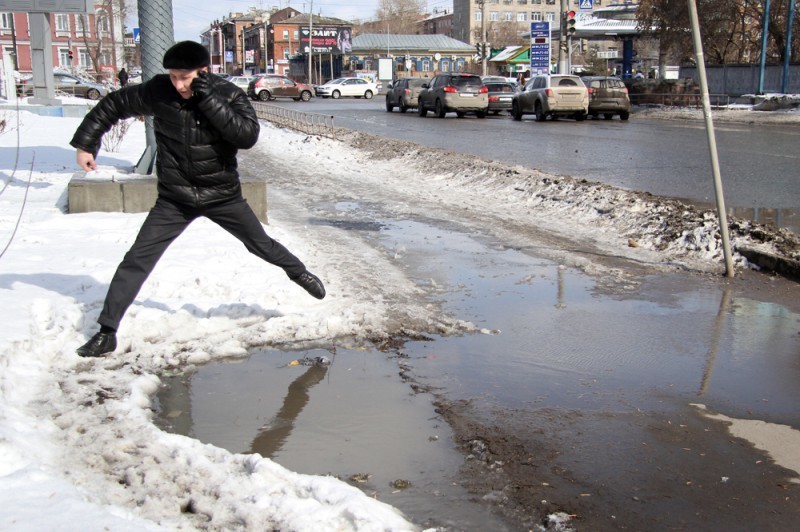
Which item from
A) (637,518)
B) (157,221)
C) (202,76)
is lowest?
(637,518)

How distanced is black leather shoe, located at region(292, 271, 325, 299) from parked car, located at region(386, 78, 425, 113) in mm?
32687

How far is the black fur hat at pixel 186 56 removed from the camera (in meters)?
4.45

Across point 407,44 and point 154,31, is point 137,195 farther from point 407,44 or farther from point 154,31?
point 407,44

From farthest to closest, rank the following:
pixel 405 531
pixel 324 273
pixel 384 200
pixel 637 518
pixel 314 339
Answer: pixel 384 200 < pixel 324 273 < pixel 314 339 < pixel 637 518 < pixel 405 531

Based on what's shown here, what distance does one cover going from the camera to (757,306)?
645 cm

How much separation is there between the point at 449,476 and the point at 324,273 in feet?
12.0

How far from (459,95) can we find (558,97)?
433 cm

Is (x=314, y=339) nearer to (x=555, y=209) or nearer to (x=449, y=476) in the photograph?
(x=449, y=476)

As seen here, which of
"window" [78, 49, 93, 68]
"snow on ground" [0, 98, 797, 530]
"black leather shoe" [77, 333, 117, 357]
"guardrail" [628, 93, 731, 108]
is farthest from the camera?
"window" [78, 49, 93, 68]

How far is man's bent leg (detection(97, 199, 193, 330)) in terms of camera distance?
4.86 metres

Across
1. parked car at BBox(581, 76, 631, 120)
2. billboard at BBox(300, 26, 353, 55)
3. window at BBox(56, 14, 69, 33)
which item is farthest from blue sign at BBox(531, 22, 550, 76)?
window at BBox(56, 14, 69, 33)

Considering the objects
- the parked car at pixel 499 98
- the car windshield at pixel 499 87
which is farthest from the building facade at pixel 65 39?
the parked car at pixel 499 98

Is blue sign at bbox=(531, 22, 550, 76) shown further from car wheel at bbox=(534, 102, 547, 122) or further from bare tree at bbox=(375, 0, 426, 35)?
bare tree at bbox=(375, 0, 426, 35)

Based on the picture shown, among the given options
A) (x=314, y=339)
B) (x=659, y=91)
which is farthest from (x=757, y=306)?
(x=659, y=91)
